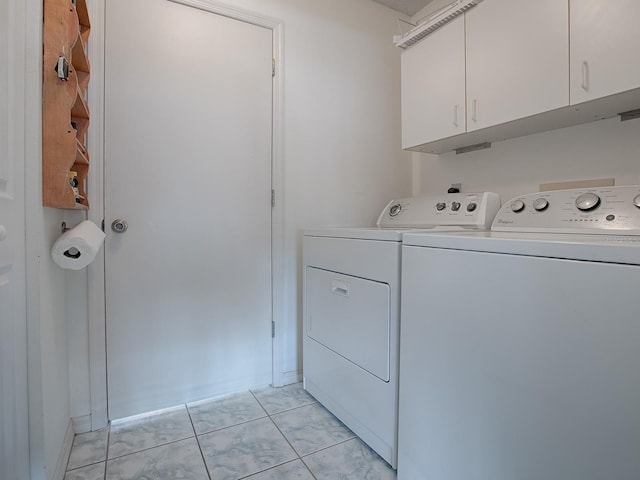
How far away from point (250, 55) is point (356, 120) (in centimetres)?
75

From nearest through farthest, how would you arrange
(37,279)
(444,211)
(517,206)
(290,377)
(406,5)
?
(37,279), (517,206), (444,211), (290,377), (406,5)

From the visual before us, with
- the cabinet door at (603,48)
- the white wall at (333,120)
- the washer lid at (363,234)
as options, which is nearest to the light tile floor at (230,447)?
the white wall at (333,120)

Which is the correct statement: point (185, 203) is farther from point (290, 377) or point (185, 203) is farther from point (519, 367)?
point (519, 367)

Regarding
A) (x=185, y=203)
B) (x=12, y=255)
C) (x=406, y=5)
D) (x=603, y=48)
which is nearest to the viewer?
(x=12, y=255)

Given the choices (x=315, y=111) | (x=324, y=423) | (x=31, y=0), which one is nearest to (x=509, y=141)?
(x=315, y=111)

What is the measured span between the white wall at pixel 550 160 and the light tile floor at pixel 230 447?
4.90 feet

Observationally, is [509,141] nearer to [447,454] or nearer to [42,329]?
[447,454]

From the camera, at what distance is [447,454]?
39.0 inches

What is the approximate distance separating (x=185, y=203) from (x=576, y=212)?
5.71ft

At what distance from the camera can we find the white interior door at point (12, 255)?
0.83 m

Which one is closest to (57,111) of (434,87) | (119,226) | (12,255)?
(12,255)

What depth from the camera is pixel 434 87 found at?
173cm

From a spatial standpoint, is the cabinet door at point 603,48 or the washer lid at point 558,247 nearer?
the washer lid at point 558,247

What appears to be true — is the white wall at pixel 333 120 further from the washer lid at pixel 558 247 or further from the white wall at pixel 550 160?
the washer lid at pixel 558 247
